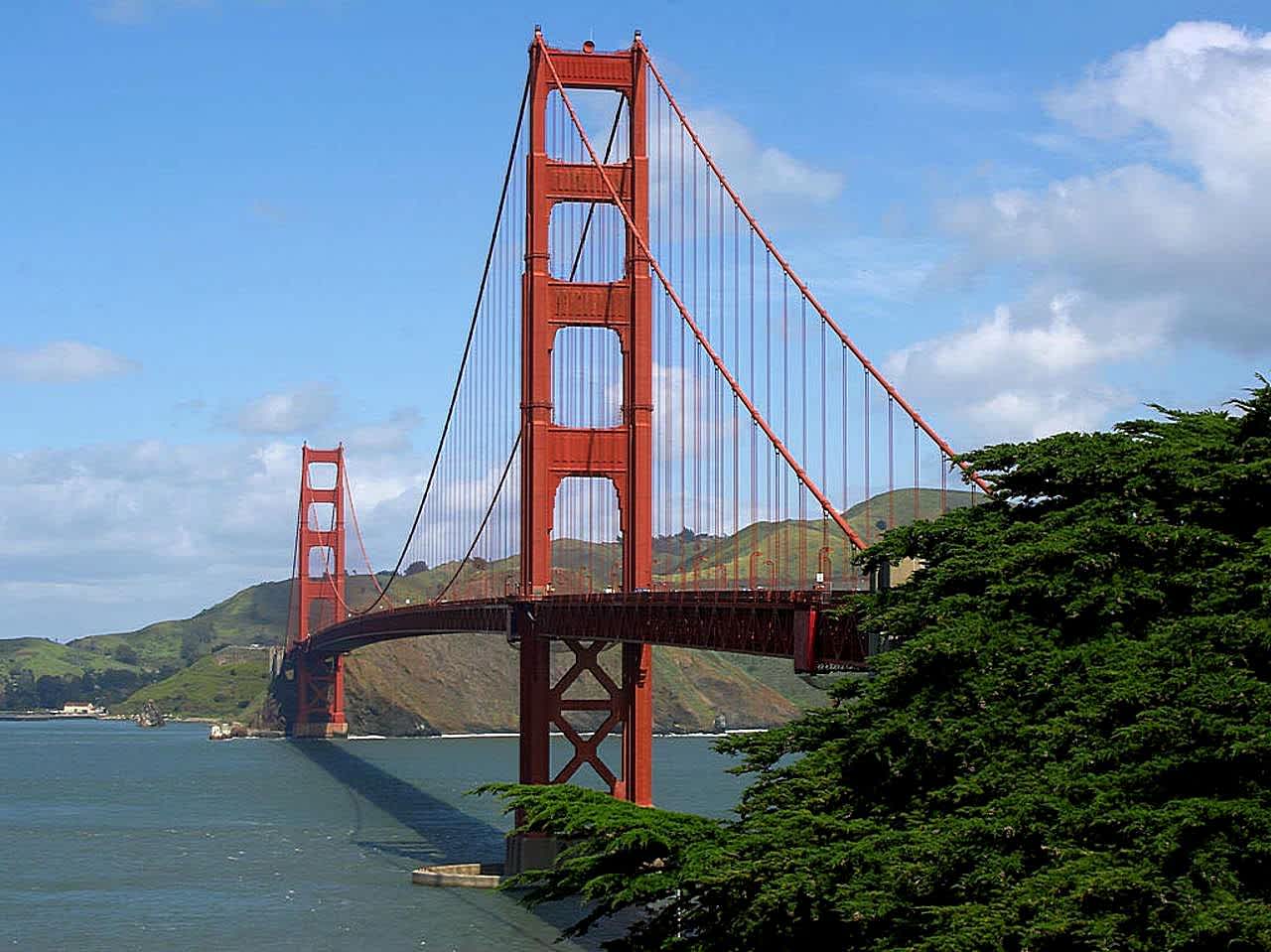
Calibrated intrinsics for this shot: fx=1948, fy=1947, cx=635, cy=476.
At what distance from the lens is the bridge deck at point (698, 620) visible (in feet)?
103

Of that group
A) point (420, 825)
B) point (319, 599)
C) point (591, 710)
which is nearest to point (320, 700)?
point (319, 599)

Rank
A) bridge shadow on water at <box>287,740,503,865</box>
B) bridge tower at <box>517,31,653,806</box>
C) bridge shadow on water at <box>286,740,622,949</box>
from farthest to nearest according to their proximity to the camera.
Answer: bridge shadow on water at <box>287,740,503,865</box> < bridge tower at <box>517,31,653,806</box> < bridge shadow on water at <box>286,740,622,949</box>

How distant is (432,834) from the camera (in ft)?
224

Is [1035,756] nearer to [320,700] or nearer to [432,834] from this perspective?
[432,834]

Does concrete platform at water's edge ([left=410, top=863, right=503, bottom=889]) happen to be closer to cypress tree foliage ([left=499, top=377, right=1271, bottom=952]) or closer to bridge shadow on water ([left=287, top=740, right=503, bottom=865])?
bridge shadow on water ([left=287, top=740, right=503, bottom=865])

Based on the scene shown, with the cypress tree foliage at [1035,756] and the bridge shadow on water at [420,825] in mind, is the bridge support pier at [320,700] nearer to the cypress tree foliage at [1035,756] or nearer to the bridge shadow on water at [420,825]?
the bridge shadow on water at [420,825]

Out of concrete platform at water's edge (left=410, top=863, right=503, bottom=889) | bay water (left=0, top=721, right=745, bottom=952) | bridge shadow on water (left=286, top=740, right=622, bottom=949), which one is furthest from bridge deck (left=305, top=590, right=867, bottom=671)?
bay water (left=0, top=721, right=745, bottom=952)

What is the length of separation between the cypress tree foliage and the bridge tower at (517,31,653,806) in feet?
90.5

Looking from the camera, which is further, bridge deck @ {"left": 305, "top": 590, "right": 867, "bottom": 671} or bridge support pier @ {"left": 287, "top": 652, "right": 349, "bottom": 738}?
bridge support pier @ {"left": 287, "top": 652, "right": 349, "bottom": 738}

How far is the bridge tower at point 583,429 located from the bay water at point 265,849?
5.65m

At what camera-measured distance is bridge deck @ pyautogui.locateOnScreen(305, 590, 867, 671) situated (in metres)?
31.5

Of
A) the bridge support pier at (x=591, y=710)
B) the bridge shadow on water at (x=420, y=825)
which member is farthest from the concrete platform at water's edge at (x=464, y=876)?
the bridge shadow on water at (x=420, y=825)

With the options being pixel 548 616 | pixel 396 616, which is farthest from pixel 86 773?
pixel 548 616

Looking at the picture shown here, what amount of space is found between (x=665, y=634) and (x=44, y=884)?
24659 mm
